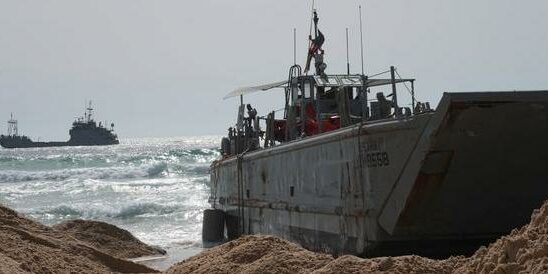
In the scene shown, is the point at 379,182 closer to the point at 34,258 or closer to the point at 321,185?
the point at 321,185

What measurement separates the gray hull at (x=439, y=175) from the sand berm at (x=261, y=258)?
4.75ft

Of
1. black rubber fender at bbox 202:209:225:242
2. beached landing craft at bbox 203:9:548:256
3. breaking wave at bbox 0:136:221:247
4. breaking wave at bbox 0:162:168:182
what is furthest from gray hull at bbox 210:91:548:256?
breaking wave at bbox 0:162:168:182

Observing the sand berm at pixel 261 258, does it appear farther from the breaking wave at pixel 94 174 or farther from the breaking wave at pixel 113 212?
the breaking wave at pixel 94 174

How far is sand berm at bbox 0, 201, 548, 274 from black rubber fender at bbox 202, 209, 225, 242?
6.68 m

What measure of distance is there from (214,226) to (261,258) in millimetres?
10838

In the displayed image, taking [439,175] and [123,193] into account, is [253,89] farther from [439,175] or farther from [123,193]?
[123,193]

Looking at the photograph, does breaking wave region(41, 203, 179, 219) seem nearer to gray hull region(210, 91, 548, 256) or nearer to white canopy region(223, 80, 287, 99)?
white canopy region(223, 80, 287, 99)

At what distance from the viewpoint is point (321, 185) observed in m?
9.91

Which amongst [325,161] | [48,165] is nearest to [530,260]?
[325,161]

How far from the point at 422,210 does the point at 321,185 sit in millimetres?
2312

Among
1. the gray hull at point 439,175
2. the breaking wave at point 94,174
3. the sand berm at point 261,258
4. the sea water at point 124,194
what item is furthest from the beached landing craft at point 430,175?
the breaking wave at point 94,174

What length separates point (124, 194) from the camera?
124 feet

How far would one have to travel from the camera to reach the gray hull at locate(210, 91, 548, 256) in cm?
718

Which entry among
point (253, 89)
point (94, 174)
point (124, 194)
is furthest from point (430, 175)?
Result: point (94, 174)
